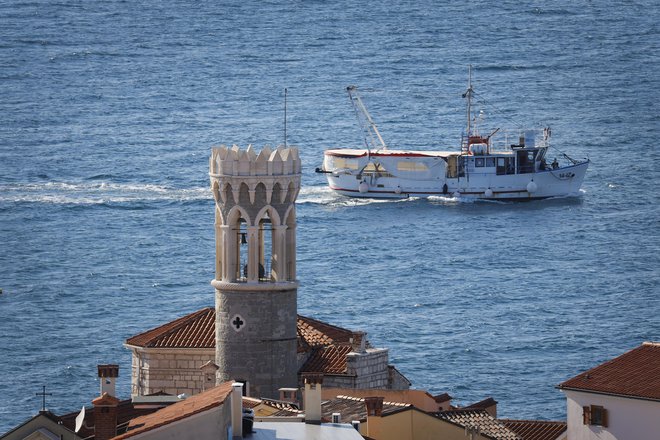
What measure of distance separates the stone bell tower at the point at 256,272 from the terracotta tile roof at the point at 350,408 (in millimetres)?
3231

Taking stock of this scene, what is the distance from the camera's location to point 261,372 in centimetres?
7225

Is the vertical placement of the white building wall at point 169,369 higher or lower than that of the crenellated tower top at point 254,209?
lower

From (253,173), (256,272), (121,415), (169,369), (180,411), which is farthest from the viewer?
(169,369)

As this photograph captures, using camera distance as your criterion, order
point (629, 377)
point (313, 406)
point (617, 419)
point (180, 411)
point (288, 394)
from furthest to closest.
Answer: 1. point (288, 394)
2. point (629, 377)
3. point (617, 419)
4. point (313, 406)
5. point (180, 411)

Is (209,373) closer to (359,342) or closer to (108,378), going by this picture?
(359,342)

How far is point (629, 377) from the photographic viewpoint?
67125mm

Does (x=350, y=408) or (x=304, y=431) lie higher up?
(x=304, y=431)

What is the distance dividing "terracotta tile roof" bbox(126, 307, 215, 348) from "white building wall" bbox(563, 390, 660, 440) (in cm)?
1209

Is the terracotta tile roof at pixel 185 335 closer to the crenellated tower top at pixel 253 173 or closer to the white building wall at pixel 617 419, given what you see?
the crenellated tower top at pixel 253 173

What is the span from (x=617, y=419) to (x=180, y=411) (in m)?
20.8

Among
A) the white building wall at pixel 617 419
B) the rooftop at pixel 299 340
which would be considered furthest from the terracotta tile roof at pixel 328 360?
the white building wall at pixel 617 419

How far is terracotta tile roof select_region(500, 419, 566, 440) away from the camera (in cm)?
7344

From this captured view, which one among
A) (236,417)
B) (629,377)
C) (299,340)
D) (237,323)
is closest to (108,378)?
(237,323)

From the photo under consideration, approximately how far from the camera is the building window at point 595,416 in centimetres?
6694
